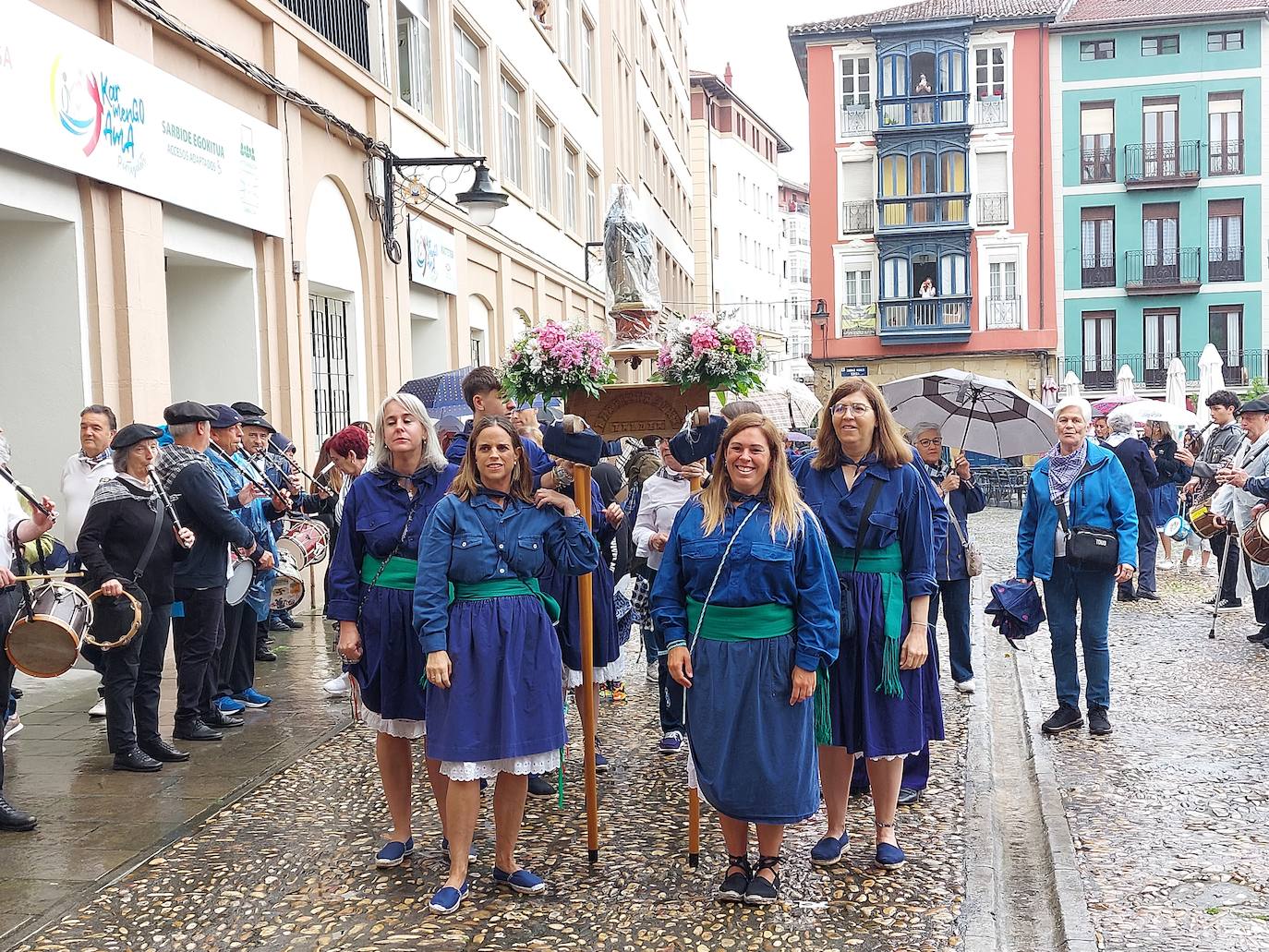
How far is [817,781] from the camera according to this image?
16.5 feet

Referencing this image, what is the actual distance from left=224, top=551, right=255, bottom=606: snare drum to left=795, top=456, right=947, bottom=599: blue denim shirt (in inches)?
160

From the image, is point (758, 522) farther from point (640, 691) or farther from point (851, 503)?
point (640, 691)

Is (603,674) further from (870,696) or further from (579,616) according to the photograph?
(870,696)

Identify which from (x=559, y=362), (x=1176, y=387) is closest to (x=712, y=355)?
(x=559, y=362)

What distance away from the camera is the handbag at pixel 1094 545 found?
24.6ft

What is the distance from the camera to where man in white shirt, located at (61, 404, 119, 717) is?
815 cm

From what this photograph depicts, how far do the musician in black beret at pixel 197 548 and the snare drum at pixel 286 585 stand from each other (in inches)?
49.9

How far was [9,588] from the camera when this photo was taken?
20.0 ft

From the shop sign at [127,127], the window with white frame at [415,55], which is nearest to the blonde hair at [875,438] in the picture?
the shop sign at [127,127]

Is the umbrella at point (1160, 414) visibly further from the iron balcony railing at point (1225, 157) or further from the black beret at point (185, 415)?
the iron balcony railing at point (1225, 157)

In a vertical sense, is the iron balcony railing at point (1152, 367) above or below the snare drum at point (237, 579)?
above

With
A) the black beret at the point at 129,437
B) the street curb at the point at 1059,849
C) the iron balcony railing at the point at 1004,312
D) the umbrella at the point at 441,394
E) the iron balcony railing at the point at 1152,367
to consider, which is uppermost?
the iron balcony railing at the point at 1004,312

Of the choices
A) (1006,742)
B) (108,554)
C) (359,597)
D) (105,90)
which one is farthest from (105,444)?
(1006,742)

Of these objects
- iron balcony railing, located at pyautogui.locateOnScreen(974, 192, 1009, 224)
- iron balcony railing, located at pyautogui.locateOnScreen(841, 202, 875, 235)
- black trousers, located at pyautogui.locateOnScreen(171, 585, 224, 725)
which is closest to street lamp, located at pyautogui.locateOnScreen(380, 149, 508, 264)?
black trousers, located at pyautogui.locateOnScreen(171, 585, 224, 725)
